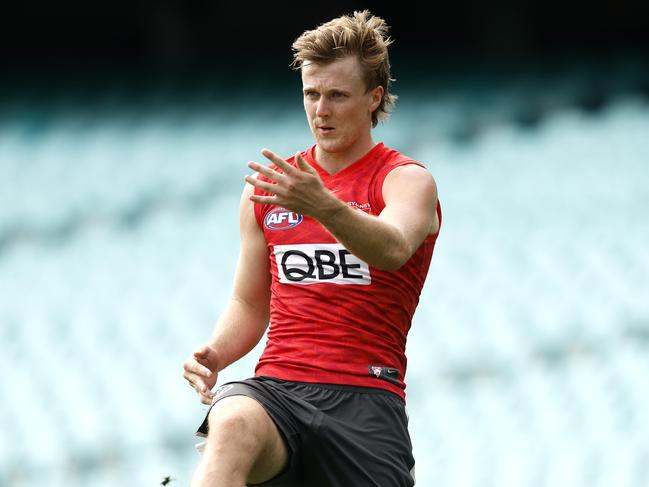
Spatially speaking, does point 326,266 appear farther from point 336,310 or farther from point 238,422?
point 238,422

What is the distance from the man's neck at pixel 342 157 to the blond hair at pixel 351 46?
202 millimetres

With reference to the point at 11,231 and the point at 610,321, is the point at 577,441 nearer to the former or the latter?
the point at 610,321

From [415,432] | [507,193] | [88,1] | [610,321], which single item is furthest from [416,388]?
[88,1]

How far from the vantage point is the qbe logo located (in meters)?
3.55

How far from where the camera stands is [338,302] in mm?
3562

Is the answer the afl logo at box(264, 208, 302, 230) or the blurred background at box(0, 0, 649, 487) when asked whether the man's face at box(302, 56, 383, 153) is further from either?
the blurred background at box(0, 0, 649, 487)

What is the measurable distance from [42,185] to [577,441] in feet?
18.1

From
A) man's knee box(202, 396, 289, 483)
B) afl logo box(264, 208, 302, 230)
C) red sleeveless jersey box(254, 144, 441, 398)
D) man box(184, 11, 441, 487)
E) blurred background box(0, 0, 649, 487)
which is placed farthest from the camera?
blurred background box(0, 0, 649, 487)

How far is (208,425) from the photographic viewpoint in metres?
3.33

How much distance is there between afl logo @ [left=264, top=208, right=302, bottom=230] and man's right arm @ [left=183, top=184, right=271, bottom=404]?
131 mm

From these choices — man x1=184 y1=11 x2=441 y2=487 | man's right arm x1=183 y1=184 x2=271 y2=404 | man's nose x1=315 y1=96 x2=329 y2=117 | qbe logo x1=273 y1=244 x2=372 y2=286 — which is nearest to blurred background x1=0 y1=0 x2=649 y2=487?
man's right arm x1=183 y1=184 x2=271 y2=404

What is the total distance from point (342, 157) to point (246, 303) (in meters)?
0.66

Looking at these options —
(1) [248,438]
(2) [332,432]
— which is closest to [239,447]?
(1) [248,438]

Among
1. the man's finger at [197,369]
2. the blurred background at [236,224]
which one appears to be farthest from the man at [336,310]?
the blurred background at [236,224]
